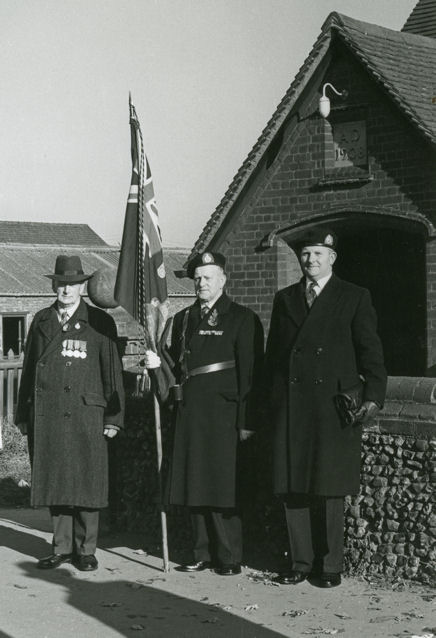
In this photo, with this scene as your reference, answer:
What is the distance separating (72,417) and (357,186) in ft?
24.7

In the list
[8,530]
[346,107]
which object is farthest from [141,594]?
[346,107]

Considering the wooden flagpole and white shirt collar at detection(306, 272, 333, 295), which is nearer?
white shirt collar at detection(306, 272, 333, 295)

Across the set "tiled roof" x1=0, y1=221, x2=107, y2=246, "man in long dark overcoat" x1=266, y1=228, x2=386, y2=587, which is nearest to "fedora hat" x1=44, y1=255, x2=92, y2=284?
"man in long dark overcoat" x1=266, y1=228, x2=386, y2=587

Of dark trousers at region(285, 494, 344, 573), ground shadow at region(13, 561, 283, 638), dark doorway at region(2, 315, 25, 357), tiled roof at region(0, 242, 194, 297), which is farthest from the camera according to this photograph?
tiled roof at region(0, 242, 194, 297)

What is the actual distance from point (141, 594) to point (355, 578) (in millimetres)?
1309

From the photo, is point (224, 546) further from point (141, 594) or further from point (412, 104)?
point (412, 104)

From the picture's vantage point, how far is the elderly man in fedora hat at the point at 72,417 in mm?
7223

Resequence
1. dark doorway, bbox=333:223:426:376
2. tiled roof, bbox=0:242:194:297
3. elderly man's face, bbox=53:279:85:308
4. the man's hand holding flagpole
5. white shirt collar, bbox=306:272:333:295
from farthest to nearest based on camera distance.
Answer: tiled roof, bbox=0:242:194:297 < dark doorway, bbox=333:223:426:376 < the man's hand holding flagpole < elderly man's face, bbox=53:279:85:308 < white shirt collar, bbox=306:272:333:295

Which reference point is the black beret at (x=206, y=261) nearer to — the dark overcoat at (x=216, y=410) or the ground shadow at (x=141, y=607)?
the dark overcoat at (x=216, y=410)

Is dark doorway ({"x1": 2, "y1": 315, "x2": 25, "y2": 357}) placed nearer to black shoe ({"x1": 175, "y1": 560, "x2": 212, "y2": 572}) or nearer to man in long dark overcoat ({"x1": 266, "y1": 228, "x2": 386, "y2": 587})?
black shoe ({"x1": 175, "y1": 560, "x2": 212, "y2": 572})

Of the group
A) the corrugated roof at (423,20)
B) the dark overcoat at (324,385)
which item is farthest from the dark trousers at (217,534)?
the corrugated roof at (423,20)

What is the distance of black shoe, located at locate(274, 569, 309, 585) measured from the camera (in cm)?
651

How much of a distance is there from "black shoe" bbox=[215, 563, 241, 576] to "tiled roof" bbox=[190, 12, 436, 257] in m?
7.25

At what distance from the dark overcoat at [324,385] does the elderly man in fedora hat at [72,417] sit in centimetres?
132
